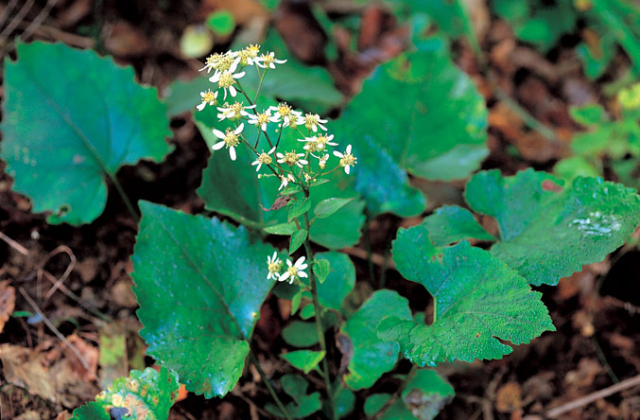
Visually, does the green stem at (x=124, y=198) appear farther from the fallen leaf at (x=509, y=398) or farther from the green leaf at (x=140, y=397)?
the fallen leaf at (x=509, y=398)

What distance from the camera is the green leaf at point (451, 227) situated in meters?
2.10

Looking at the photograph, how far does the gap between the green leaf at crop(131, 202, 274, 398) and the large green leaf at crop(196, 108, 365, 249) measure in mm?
140

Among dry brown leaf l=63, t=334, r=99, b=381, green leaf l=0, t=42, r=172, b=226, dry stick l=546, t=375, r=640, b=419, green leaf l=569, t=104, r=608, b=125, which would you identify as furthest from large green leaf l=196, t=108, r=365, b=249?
green leaf l=569, t=104, r=608, b=125

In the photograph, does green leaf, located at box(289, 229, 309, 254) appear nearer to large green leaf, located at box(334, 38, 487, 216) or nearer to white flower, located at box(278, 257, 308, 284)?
white flower, located at box(278, 257, 308, 284)

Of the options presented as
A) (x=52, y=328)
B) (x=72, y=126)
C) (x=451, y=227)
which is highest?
(x=72, y=126)

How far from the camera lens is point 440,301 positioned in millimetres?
1883

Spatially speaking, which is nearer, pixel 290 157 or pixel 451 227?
pixel 290 157

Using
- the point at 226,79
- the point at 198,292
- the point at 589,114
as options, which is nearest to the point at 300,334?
the point at 198,292

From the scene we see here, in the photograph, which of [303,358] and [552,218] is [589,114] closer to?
[552,218]

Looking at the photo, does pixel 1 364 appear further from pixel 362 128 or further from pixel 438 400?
pixel 362 128

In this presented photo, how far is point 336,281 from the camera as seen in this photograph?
7.14 feet

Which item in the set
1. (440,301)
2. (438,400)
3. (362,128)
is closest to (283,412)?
(438,400)

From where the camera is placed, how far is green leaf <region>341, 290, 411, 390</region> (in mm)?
1968

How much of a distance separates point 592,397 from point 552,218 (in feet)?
3.04
